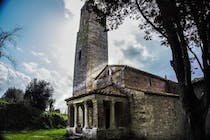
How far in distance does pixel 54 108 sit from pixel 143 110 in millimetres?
22938

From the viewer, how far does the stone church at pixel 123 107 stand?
1507cm

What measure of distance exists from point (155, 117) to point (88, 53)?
11.7 m

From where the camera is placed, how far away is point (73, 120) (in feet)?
60.2

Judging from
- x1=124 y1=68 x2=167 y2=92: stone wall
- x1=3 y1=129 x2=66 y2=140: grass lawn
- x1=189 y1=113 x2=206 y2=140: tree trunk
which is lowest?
x1=3 y1=129 x2=66 y2=140: grass lawn

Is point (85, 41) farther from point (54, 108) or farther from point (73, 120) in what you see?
point (54, 108)

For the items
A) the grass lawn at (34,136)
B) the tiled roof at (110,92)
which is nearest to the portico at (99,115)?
the tiled roof at (110,92)

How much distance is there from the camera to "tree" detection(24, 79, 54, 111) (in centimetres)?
2875

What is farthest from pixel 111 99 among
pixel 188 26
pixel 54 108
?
pixel 54 108

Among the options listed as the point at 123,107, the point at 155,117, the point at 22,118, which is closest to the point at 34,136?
the point at 123,107

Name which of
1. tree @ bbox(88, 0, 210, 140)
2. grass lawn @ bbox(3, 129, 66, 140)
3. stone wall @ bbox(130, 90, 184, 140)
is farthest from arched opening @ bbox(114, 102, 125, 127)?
tree @ bbox(88, 0, 210, 140)

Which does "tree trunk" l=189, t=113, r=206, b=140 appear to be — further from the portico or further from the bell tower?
the bell tower

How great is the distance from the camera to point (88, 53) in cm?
2356

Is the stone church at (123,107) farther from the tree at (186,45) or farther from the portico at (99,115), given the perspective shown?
the tree at (186,45)

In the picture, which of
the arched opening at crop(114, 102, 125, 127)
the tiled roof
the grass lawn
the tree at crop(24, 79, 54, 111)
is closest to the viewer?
the grass lawn
